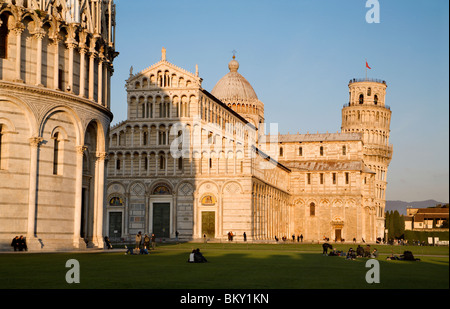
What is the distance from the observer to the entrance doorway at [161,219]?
7625 centimetres

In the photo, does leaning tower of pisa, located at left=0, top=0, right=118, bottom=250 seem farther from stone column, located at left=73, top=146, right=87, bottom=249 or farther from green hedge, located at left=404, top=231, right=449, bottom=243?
green hedge, located at left=404, top=231, right=449, bottom=243

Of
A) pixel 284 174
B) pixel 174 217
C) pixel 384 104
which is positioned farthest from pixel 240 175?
pixel 384 104

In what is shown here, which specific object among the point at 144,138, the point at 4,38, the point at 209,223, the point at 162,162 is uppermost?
the point at 4,38

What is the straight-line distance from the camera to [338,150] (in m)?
104

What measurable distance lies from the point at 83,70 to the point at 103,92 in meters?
3.19

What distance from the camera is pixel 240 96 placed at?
358 feet

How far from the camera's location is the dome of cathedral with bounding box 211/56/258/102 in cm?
10875

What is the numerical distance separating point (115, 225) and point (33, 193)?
42.6 m

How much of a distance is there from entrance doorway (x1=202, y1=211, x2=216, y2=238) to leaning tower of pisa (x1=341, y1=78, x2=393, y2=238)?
49745 millimetres

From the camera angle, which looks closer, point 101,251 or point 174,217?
point 101,251

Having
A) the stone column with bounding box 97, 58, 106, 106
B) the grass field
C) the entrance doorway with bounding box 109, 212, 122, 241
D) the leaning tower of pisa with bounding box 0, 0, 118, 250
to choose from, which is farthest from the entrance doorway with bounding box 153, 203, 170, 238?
the grass field

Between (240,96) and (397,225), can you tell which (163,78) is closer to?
(240,96)

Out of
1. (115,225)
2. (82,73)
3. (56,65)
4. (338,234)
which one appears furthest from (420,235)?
(56,65)
